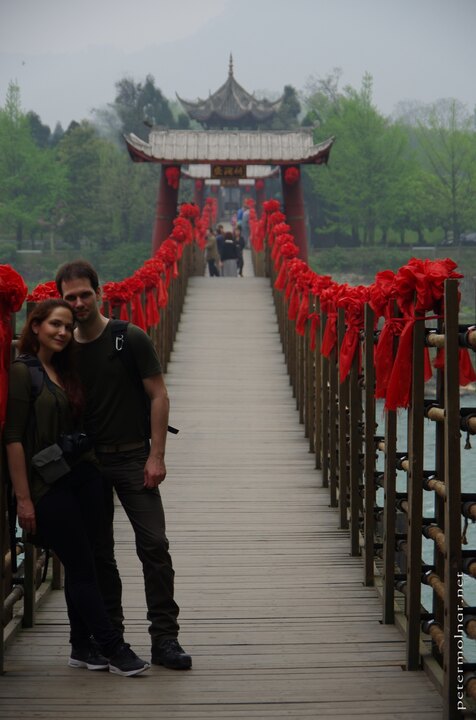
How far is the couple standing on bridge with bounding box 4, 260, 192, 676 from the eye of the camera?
4.44 metres

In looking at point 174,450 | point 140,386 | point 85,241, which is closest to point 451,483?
point 140,386

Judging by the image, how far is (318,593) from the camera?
601 centimetres

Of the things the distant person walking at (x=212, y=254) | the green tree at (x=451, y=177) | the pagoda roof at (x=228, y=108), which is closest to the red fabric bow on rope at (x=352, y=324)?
the distant person walking at (x=212, y=254)

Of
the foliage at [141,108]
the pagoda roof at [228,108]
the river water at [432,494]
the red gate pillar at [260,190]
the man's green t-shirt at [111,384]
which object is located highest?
the foliage at [141,108]

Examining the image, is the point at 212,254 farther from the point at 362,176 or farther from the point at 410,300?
the point at 362,176

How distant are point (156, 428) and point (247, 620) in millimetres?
1267

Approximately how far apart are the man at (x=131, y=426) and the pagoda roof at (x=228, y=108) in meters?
42.8

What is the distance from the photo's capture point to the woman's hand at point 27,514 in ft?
14.4

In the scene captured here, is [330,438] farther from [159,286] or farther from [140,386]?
[159,286]

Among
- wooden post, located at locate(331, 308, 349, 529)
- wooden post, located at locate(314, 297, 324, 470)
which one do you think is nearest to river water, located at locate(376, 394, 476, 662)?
wooden post, located at locate(314, 297, 324, 470)

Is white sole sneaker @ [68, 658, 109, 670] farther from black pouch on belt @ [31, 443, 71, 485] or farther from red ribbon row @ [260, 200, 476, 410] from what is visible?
red ribbon row @ [260, 200, 476, 410]

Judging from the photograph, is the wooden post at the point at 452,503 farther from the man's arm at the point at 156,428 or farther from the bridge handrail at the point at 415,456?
the man's arm at the point at 156,428

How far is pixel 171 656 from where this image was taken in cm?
477

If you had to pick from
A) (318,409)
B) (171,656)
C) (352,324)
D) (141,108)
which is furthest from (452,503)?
(141,108)
